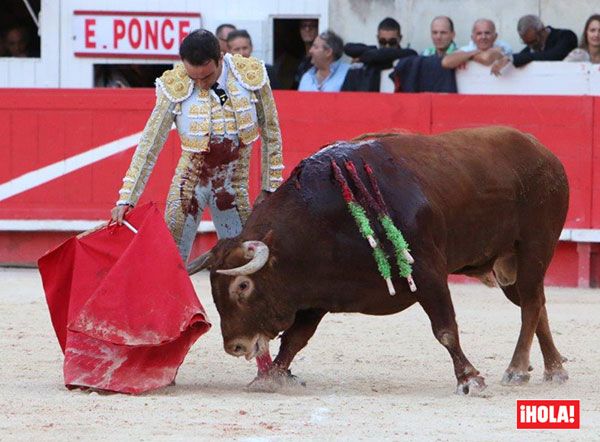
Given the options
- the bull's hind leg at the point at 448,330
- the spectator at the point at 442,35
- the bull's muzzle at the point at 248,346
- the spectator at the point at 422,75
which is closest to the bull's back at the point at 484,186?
the bull's hind leg at the point at 448,330

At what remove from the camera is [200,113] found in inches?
253

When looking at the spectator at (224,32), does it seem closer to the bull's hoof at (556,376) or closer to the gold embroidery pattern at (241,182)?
the gold embroidery pattern at (241,182)

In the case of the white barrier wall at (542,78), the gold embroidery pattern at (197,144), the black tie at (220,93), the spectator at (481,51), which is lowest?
the gold embroidery pattern at (197,144)

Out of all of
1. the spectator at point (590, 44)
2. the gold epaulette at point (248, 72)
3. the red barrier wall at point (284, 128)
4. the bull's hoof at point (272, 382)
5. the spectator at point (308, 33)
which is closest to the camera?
the bull's hoof at point (272, 382)

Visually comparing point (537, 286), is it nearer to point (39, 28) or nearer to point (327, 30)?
point (327, 30)

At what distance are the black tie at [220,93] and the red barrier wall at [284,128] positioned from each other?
4085 millimetres

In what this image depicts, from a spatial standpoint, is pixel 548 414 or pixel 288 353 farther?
pixel 288 353

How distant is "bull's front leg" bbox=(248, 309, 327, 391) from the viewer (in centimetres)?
639

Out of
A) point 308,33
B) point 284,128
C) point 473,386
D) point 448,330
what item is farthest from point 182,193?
point 308,33

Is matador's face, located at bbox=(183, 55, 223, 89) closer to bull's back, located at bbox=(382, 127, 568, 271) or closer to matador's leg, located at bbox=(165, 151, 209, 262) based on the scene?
matador's leg, located at bbox=(165, 151, 209, 262)

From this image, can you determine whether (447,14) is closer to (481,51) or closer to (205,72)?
(481,51)

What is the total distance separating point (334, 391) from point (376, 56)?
16.9 ft

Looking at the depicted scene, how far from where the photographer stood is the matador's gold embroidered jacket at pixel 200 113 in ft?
21.1

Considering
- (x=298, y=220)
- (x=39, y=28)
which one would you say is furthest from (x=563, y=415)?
(x=39, y=28)
